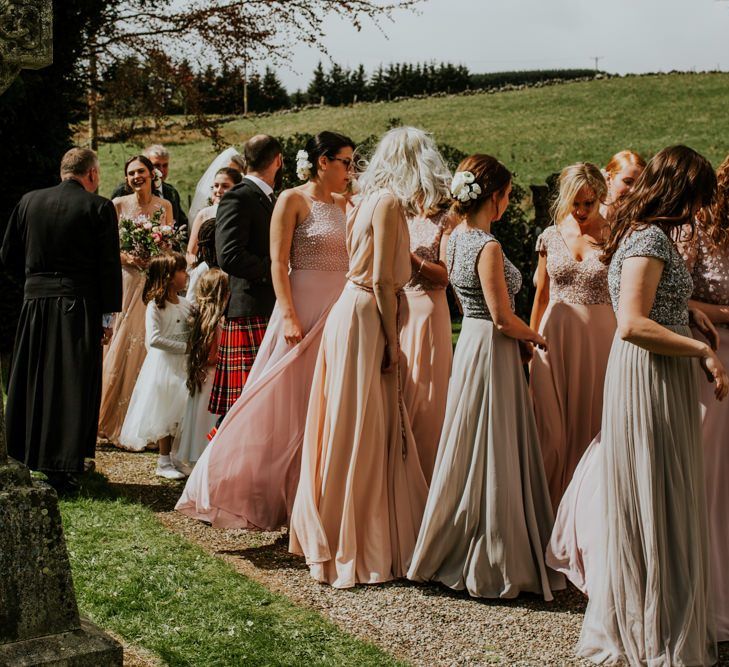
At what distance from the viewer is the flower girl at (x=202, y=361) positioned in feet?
23.5

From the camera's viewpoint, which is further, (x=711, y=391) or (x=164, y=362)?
(x=164, y=362)

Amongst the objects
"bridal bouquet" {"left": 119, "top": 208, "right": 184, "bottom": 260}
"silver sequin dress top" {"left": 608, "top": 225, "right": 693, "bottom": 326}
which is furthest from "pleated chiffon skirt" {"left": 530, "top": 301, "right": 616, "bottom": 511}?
"bridal bouquet" {"left": 119, "top": 208, "right": 184, "bottom": 260}

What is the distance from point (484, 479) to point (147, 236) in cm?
439

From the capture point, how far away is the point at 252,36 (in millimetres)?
14172

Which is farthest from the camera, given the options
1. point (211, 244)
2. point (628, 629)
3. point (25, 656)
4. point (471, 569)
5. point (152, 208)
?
point (152, 208)

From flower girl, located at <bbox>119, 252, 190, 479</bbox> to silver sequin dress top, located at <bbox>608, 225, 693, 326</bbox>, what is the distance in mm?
4118

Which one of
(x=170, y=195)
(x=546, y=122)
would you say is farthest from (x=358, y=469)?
(x=546, y=122)

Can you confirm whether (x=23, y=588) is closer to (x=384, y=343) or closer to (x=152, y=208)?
(x=384, y=343)

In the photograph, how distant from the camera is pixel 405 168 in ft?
17.9

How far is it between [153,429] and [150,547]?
200 centimetres

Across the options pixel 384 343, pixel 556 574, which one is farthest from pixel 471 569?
pixel 384 343

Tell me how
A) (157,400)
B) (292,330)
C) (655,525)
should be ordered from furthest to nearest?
(157,400)
(292,330)
(655,525)

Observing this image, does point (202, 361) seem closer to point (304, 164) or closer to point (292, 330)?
point (292, 330)

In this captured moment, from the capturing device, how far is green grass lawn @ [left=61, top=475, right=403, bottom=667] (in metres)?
4.28
